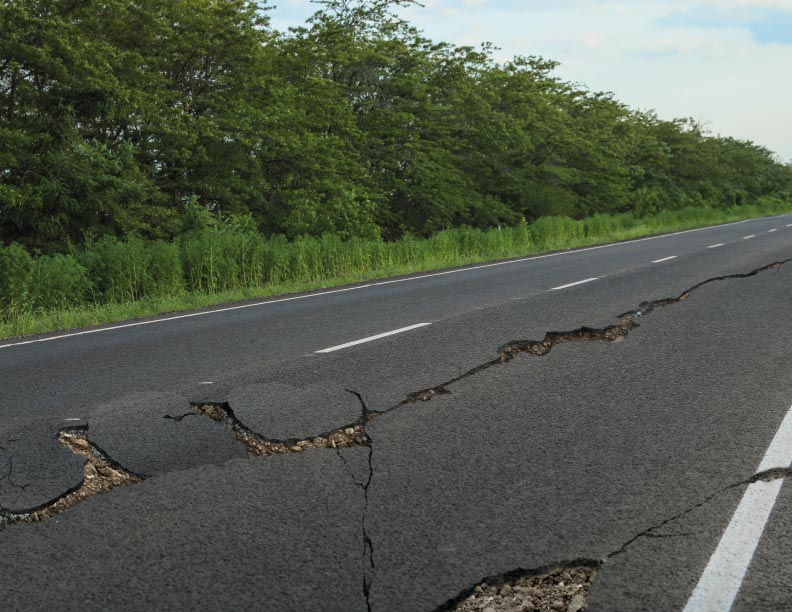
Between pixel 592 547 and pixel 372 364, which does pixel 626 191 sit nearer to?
pixel 372 364

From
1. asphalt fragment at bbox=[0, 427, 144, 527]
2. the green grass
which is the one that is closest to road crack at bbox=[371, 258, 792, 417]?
asphalt fragment at bbox=[0, 427, 144, 527]

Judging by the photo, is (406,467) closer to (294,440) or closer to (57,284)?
(294,440)

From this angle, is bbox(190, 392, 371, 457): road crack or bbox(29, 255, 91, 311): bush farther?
bbox(29, 255, 91, 311): bush

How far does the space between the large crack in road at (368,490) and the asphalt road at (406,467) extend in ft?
0.11

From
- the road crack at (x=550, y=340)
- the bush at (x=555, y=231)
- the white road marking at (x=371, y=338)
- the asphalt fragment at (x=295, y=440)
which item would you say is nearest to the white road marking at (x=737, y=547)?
the asphalt fragment at (x=295, y=440)

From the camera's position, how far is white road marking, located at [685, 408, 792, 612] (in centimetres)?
289

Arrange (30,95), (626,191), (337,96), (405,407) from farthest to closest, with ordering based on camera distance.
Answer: (626,191) < (337,96) < (30,95) < (405,407)

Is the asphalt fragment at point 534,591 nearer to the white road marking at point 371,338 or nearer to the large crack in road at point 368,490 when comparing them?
the large crack in road at point 368,490

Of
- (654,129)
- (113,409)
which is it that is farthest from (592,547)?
(654,129)

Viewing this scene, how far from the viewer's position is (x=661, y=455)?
446cm

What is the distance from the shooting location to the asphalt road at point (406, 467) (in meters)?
3.11

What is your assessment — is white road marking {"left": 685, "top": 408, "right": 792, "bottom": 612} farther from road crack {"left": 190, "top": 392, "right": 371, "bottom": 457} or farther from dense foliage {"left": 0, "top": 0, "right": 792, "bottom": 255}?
dense foliage {"left": 0, "top": 0, "right": 792, "bottom": 255}

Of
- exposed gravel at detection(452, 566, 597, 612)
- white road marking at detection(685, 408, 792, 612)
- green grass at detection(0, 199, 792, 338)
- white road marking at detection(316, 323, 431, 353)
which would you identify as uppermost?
green grass at detection(0, 199, 792, 338)

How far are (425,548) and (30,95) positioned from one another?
16.3 m
